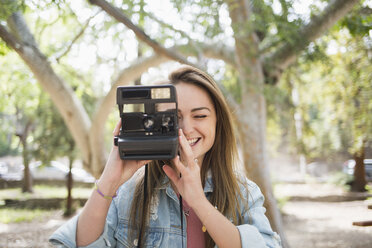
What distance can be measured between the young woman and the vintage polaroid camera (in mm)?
74

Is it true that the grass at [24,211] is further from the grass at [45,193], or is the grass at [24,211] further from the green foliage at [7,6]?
the green foliage at [7,6]

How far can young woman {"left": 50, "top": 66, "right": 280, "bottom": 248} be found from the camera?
146 cm

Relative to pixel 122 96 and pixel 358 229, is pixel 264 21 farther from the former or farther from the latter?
pixel 358 229

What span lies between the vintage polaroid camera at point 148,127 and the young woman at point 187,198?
0.07m

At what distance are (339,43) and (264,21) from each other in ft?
16.4

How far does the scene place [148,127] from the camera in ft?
4.95

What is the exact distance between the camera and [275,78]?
21.3 feet

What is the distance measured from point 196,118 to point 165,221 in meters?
0.55

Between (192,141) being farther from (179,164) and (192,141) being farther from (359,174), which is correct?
(359,174)

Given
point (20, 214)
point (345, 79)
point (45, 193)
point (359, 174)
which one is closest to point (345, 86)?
point (345, 79)

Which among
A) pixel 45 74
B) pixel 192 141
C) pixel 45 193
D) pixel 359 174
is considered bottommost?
pixel 45 193

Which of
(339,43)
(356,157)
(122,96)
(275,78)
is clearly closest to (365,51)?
(339,43)

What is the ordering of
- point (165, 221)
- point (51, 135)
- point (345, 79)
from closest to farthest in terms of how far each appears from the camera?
point (165, 221)
point (345, 79)
point (51, 135)

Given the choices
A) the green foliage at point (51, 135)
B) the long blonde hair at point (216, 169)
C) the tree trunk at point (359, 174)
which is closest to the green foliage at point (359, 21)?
the long blonde hair at point (216, 169)
